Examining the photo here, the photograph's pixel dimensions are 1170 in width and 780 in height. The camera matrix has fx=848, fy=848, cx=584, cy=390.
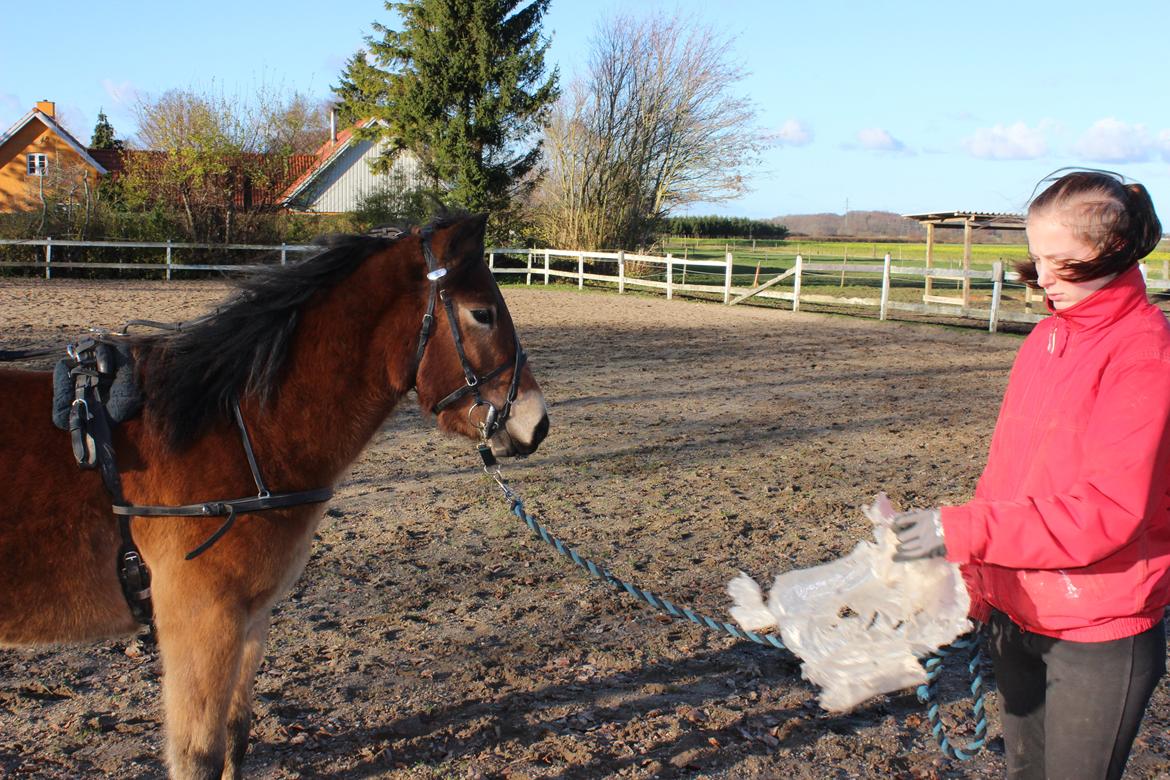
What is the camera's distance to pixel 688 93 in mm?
33125

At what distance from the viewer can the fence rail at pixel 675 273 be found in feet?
62.4

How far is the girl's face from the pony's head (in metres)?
1.53

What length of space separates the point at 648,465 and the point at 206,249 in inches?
950

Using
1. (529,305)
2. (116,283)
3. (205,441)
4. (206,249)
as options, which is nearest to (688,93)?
(529,305)

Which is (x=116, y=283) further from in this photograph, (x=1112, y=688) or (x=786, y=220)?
(x=786, y=220)

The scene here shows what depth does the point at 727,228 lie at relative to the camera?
71.7 metres

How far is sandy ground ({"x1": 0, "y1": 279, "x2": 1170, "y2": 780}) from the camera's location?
3.34 metres

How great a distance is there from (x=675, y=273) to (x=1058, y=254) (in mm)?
32851

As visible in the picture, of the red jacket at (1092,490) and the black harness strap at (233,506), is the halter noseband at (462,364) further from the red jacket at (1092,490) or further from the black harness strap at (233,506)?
the red jacket at (1092,490)

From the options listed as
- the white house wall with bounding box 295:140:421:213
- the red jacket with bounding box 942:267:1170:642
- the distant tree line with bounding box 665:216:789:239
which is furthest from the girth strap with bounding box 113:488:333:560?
the distant tree line with bounding box 665:216:789:239

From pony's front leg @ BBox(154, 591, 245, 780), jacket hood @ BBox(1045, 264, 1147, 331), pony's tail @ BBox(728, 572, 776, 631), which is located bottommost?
pony's front leg @ BBox(154, 591, 245, 780)

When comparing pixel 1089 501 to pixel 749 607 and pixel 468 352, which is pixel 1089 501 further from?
pixel 468 352

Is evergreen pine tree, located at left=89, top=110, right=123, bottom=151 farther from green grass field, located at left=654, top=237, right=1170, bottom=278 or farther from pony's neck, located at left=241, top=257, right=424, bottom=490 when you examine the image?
pony's neck, located at left=241, top=257, right=424, bottom=490

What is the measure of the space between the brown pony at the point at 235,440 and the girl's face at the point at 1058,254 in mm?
1558
